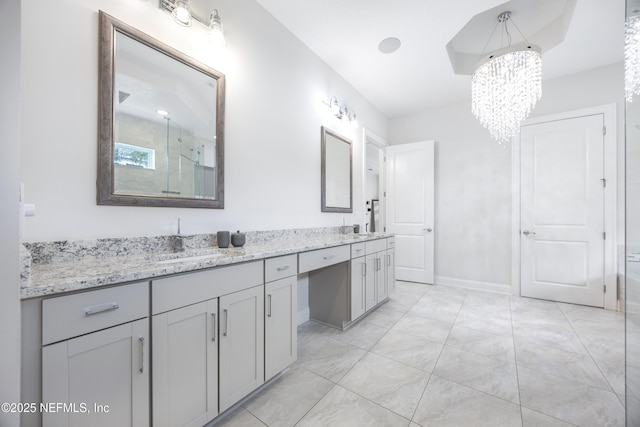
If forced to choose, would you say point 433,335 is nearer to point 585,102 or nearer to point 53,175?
point 53,175

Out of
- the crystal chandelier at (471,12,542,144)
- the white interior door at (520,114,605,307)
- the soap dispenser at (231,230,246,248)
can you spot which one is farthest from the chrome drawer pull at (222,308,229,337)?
the white interior door at (520,114,605,307)

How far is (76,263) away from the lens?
44.0 inches

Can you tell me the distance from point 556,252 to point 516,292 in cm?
72

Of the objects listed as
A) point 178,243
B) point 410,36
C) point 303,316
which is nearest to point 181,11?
point 178,243

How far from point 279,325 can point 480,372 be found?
1.45 m

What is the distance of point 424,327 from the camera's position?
2.47 m

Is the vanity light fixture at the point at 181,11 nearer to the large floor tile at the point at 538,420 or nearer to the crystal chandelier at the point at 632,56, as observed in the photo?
the crystal chandelier at the point at 632,56

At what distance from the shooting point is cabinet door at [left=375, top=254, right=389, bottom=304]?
283cm

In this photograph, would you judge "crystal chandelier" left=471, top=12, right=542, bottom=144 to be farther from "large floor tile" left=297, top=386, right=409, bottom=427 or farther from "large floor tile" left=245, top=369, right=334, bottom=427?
"large floor tile" left=245, top=369, right=334, bottom=427

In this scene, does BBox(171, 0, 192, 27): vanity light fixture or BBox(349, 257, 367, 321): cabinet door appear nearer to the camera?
BBox(171, 0, 192, 27): vanity light fixture

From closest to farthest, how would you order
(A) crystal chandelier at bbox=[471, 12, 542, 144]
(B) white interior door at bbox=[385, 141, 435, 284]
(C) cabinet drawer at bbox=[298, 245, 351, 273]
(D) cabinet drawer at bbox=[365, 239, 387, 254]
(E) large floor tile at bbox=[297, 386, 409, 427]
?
(E) large floor tile at bbox=[297, 386, 409, 427], (C) cabinet drawer at bbox=[298, 245, 351, 273], (A) crystal chandelier at bbox=[471, 12, 542, 144], (D) cabinet drawer at bbox=[365, 239, 387, 254], (B) white interior door at bbox=[385, 141, 435, 284]

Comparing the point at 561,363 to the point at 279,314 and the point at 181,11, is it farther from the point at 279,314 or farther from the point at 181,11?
the point at 181,11

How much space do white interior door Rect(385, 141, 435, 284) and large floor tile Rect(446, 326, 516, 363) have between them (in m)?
1.70

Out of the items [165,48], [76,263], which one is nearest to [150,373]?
[76,263]
